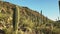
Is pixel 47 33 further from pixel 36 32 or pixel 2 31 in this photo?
pixel 2 31

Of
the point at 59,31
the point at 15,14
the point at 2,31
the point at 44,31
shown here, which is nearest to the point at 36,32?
the point at 44,31

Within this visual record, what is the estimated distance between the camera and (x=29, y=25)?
2873cm

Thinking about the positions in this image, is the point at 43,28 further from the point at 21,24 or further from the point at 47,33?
the point at 21,24

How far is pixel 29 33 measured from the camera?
87.1 feet

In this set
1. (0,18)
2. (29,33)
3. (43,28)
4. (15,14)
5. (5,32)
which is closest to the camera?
(15,14)

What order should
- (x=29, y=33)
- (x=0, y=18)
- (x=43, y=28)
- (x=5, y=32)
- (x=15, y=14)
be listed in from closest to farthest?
(x=15, y=14) → (x=5, y=32) → (x=29, y=33) → (x=43, y=28) → (x=0, y=18)

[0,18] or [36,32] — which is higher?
[0,18]

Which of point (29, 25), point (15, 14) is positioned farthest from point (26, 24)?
point (15, 14)

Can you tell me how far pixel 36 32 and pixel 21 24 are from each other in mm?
3464

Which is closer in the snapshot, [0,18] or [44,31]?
[44,31]

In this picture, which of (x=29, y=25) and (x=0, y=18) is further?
(x=0, y=18)

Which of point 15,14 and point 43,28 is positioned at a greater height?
point 15,14

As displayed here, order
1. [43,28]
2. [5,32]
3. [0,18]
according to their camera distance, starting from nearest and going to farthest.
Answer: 1. [5,32]
2. [43,28]
3. [0,18]

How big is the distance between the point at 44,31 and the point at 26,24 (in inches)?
126
